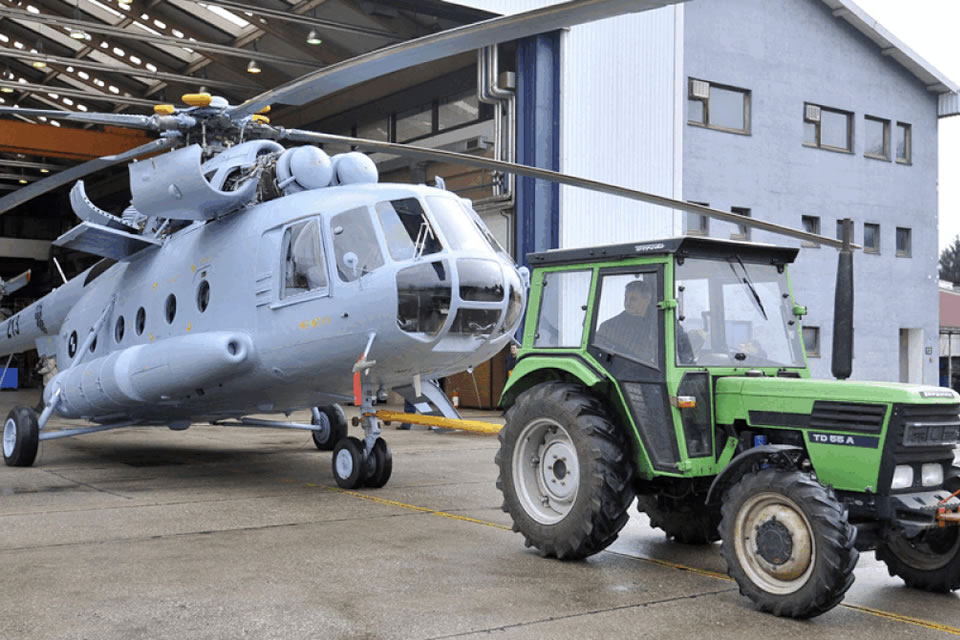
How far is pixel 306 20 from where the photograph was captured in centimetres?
2134

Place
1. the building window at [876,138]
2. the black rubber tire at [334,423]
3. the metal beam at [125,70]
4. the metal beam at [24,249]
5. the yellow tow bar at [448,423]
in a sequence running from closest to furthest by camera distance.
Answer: the yellow tow bar at [448,423] < the black rubber tire at [334,423] < the metal beam at [125,70] < the building window at [876,138] < the metal beam at [24,249]

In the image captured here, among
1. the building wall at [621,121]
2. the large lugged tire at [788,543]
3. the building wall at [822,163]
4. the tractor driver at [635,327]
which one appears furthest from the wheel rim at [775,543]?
the building wall at [822,163]

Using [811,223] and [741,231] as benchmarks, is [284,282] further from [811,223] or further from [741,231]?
[811,223]

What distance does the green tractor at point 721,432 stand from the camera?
518cm

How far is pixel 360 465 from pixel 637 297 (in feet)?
14.3

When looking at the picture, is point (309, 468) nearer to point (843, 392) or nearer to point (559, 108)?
point (843, 392)

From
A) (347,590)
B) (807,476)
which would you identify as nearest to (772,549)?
(807,476)

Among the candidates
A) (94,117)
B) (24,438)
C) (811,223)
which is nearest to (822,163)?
(811,223)

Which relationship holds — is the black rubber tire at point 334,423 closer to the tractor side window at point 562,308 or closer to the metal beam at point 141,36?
the tractor side window at point 562,308

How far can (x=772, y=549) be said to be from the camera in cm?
519

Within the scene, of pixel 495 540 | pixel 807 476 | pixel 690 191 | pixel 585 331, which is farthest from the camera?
pixel 690 191

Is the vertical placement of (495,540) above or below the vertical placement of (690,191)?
below

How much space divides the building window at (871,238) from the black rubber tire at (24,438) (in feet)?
72.3

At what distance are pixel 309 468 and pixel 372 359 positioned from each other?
3136 mm
